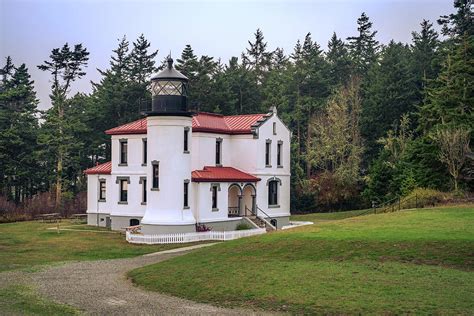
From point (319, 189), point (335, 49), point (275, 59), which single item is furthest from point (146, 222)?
point (275, 59)

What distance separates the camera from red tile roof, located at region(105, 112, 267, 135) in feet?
142

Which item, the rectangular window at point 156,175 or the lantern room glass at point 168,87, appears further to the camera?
the rectangular window at point 156,175

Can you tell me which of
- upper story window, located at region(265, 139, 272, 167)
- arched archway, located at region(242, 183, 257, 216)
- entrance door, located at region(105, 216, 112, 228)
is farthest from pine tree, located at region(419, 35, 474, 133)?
entrance door, located at region(105, 216, 112, 228)

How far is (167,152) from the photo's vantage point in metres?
37.6

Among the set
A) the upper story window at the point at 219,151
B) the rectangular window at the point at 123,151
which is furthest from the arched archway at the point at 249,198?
the rectangular window at the point at 123,151

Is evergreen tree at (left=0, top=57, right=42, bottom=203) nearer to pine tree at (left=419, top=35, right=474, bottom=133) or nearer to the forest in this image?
the forest

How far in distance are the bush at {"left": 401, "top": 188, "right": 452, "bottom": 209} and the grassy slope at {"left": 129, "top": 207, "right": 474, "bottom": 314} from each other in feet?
29.2

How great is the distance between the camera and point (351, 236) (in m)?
26.8

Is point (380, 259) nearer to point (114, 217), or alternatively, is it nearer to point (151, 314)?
point (151, 314)

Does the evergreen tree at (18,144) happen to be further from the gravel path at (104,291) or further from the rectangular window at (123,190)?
the gravel path at (104,291)

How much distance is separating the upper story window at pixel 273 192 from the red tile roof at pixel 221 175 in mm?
2220

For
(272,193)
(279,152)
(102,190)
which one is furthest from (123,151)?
(279,152)

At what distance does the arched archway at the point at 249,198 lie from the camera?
4434 cm

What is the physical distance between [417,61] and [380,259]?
57204mm
